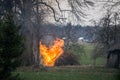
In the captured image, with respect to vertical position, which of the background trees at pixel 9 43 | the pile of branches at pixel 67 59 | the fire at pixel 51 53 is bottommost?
the pile of branches at pixel 67 59

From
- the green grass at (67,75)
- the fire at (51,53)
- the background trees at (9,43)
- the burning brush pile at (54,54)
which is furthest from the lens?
the burning brush pile at (54,54)

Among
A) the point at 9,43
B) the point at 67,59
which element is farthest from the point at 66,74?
the point at 67,59

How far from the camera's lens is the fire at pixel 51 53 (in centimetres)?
4397

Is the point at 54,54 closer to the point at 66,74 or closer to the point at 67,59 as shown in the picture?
the point at 67,59

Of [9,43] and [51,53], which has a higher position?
[9,43]

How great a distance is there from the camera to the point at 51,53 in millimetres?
44969

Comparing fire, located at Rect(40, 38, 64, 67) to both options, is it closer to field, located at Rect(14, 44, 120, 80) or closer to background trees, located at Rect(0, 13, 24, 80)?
field, located at Rect(14, 44, 120, 80)

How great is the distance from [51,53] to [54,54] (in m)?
0.60

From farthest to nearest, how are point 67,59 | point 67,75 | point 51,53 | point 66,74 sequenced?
point 67,59, point 51,53, point 66,74, point 67,75

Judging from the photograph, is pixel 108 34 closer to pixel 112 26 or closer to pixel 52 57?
pixel 112 26

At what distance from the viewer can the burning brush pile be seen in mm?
44237

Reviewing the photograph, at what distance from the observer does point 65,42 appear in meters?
56.3

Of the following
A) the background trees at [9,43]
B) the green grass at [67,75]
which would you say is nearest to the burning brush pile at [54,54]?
the green grass at [67,75]

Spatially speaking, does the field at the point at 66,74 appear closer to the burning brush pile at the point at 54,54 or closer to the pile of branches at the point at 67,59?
the burning brush pile at the point at 54,54
